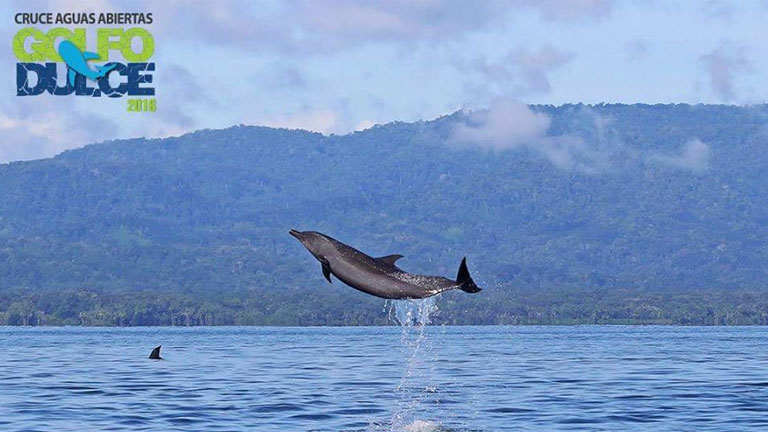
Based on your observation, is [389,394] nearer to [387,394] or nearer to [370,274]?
[387,394]

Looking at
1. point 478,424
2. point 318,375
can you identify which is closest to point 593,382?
point 318,375

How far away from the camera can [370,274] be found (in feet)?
77.6

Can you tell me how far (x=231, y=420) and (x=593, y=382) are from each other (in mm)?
26146

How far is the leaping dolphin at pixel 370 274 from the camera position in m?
23.4

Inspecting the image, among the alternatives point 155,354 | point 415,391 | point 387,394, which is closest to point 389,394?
point 387,394

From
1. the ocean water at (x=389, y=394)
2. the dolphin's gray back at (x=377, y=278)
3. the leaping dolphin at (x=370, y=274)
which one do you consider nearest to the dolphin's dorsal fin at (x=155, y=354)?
the ocean water at (x=389, y=394)

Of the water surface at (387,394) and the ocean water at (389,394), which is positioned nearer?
the ocean water at (389,394)

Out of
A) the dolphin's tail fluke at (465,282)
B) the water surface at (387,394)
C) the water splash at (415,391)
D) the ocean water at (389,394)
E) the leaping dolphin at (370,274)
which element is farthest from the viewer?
the water surface at (387,394)

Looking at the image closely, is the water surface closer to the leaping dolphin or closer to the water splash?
the water splash

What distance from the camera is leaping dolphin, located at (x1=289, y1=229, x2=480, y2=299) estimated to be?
23.4m

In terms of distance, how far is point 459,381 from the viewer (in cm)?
7312

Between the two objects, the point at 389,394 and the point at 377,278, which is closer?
the point at 377,278

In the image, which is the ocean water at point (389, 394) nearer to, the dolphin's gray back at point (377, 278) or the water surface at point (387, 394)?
the water surface at point (387, 394)

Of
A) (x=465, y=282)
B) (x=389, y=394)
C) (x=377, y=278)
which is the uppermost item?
(x=377, y=278)
